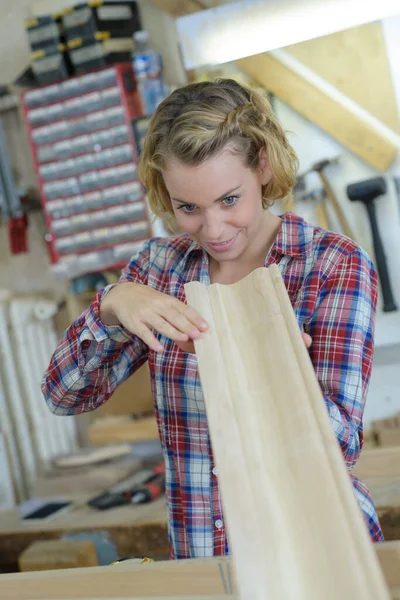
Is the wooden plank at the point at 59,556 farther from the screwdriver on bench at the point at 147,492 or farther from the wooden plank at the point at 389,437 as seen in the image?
the wooden plank at the point at 389,437

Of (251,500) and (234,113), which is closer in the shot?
(251,500)

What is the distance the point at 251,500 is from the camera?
0.73m

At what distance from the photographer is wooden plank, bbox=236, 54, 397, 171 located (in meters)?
2.95

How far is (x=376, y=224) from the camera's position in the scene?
296 cm

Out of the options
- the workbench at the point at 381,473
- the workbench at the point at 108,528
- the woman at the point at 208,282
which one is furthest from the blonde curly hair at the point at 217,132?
the workbench at the point at 108,528

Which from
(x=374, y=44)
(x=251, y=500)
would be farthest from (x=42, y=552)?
(x=374, y=44)

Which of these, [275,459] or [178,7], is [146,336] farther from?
[178,7]

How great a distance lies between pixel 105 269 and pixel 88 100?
33.6 inches

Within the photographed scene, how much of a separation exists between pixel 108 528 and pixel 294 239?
1.61 m

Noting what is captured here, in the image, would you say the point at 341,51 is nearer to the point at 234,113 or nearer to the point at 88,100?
the point at 88,100

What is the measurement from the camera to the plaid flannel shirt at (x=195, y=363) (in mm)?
1198

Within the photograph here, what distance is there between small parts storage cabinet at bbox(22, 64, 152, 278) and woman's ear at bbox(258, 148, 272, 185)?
2147 millimetres

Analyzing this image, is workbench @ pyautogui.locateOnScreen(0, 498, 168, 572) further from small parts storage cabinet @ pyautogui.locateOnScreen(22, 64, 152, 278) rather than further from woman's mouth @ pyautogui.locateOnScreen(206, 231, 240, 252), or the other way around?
woman's mouth @ pyautogui.locateOnScreen(206, 231, 240, 252)

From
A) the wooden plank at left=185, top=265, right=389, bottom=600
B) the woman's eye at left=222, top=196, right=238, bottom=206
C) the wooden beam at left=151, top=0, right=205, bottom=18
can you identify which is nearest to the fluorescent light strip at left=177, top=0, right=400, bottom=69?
the wooden beam at left=151, top=0, right=205, bottom=18
